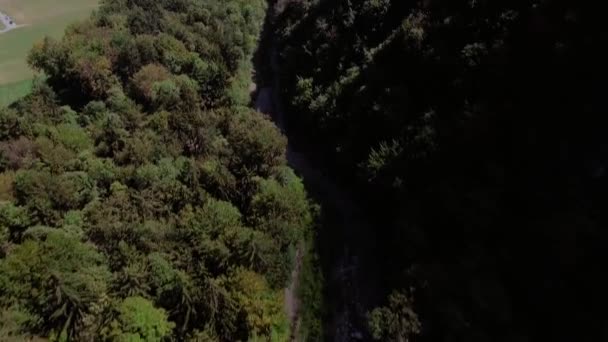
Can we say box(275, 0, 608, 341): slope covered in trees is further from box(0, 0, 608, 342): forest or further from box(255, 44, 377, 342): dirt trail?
box(255, 44, 377, 342): dirt trail

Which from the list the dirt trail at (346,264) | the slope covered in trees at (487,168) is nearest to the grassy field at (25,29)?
the dirt trail at (346,264)

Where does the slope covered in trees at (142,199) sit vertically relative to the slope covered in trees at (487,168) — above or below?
below

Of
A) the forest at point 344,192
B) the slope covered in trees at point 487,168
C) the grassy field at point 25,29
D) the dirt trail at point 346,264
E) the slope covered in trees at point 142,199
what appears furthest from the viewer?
→ the grassy field at point 25,29

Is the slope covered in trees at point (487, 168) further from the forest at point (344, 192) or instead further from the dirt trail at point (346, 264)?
the dirt trail at point (346, 264)

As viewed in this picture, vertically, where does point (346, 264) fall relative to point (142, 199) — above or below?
above

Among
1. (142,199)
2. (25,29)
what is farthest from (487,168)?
(25,29)

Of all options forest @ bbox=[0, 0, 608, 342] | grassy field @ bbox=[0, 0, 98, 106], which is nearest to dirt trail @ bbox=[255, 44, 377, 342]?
forest @ bbox=[0, 0, 608, 342]

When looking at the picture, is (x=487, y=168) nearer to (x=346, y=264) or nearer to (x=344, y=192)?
(x=346, y=264)
